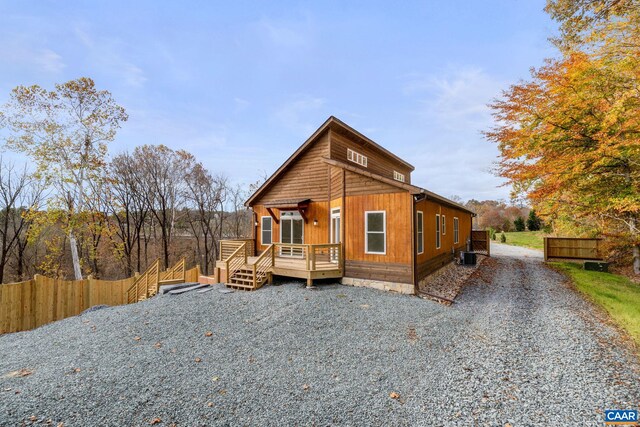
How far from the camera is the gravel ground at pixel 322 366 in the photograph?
3357 millimetres

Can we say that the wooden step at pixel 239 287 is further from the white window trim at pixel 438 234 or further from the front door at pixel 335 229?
the white window trim at pixel 438 234

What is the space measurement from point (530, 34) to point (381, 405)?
502 inches

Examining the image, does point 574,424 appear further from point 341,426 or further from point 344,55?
point 344,55

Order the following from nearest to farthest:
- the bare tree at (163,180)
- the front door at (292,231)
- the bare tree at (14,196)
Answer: the front door at (292,231) → the bare tree at (14,196) → the bare tree at (163,180)

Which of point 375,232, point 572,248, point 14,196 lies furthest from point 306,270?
point 14,196

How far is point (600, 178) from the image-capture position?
9.96 metres

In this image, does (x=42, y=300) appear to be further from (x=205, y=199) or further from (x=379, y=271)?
(x=205, y=199)

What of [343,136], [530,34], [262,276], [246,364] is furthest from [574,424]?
[530,34]

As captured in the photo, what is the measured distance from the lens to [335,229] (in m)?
10.7

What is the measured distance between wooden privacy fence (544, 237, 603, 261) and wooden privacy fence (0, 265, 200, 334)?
23789 millimetres

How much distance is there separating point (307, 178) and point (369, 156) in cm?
411

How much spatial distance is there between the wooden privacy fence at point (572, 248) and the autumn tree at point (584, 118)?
2.85 meters

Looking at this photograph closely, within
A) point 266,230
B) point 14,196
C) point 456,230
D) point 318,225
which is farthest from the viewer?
point 14,196

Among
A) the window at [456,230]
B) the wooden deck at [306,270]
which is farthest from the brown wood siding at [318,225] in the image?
the window at [456,230]
